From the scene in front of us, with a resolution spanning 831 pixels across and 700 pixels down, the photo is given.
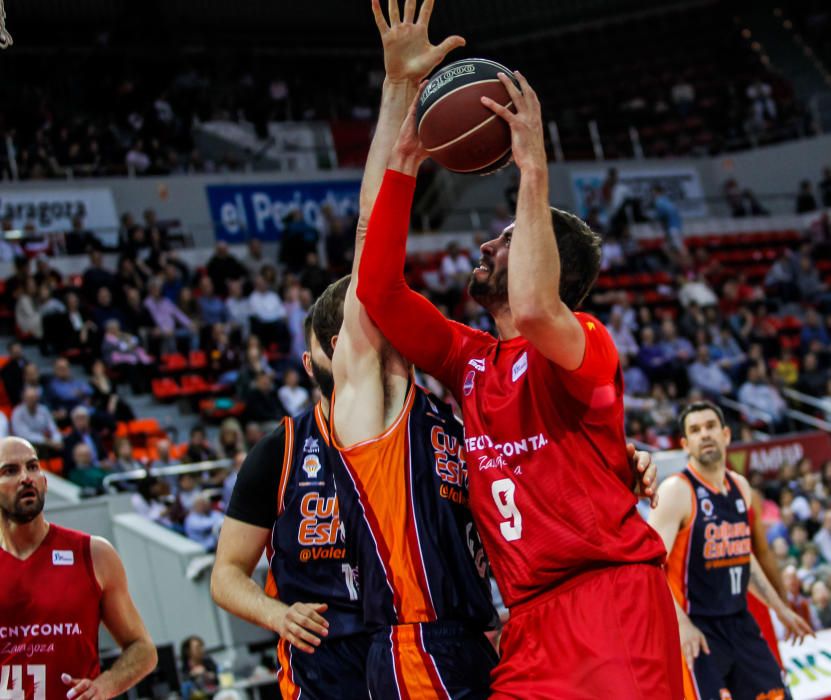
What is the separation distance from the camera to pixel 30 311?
44.6 ft

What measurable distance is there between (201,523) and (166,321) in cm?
442

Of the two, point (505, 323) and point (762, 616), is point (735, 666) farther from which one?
point (505, 323)

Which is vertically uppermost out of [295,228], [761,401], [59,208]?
[59,208]

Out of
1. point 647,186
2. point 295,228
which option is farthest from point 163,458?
point 647,186

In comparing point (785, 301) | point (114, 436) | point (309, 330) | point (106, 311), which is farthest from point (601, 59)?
point (309, 330)

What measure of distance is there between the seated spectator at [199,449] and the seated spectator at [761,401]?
24.7 ft

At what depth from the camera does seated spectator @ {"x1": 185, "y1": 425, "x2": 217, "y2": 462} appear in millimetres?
11680

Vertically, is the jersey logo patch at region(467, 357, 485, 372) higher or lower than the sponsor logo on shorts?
lower

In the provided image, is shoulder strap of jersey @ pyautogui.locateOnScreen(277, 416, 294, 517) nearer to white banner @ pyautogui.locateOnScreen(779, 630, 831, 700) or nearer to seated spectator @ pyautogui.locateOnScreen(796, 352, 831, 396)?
white banner @ pyautogui.locateOnScreen(779, 630, 831, 700)

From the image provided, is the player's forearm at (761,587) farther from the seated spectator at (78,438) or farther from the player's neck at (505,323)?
the seated spectator at (78,438)

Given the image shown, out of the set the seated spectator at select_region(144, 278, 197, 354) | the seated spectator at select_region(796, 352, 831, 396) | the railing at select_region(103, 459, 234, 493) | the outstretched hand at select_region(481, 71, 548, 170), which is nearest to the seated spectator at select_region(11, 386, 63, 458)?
the railing at select_region(103, 459, 234, 493)

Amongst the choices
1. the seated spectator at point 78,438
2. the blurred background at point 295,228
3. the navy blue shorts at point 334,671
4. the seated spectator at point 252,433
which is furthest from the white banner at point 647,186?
the navy blue shorts at point 334,671

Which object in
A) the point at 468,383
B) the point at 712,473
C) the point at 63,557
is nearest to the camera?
the point at 468,383

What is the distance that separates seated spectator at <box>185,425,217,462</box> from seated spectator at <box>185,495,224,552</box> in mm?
1311
